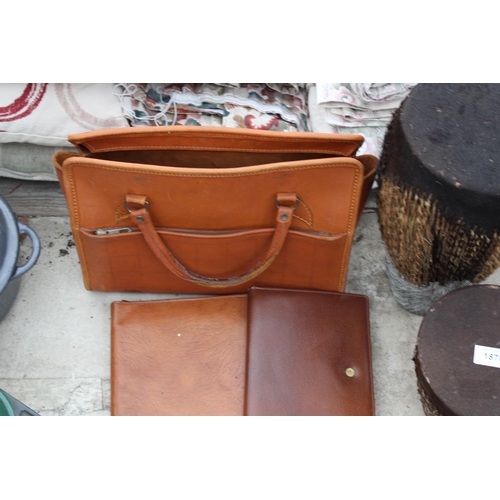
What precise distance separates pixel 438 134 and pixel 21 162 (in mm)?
1122

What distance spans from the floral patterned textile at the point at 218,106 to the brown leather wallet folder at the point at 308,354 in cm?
46

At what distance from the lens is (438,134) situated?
3.73 ft

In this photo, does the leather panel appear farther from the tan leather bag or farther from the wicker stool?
the wicker stool

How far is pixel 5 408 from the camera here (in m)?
1.28

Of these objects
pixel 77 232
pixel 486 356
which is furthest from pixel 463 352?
pixel 77 232

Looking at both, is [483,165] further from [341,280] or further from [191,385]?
[191,385]

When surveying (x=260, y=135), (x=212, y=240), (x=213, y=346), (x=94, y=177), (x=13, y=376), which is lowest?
(x=13, y=376)

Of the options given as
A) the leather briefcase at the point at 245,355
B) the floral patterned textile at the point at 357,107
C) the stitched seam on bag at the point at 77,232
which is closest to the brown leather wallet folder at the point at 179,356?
the leather briefcase at the point at 245,355

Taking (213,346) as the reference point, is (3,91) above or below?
above

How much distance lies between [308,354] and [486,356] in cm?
41

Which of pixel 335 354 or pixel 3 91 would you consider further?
pixel 3 91

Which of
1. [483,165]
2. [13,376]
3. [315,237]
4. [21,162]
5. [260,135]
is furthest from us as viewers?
[21,162]

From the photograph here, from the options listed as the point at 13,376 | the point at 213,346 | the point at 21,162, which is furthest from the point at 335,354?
the point at 21,162

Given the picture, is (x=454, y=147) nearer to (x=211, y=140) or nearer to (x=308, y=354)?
(x=211, y=140)
